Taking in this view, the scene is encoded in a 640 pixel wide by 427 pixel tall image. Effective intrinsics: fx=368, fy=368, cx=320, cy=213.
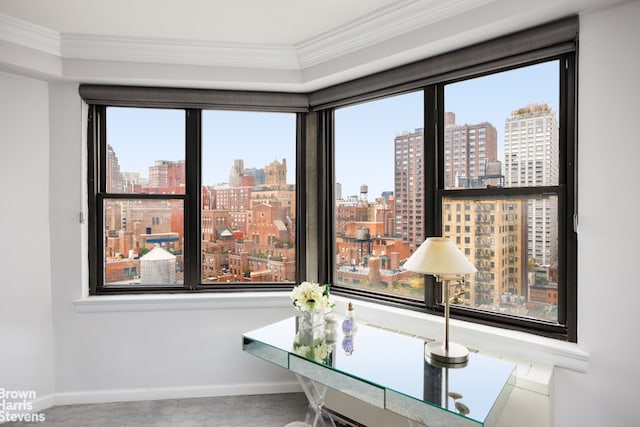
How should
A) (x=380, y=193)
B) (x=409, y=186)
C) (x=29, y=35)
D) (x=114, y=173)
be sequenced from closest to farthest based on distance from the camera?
1. (x=29, y=35)
2. (x=409, y=186)
3. (x=380, y=193)
4. (x=114, y=173)

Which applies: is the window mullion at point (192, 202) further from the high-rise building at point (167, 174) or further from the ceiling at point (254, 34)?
the ceiling at point (254, 34)

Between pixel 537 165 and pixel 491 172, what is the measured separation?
243 millimetres

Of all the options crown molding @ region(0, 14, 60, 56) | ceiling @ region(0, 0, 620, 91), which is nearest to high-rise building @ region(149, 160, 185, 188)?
ceiling @ region(0, 0, 620, 91)

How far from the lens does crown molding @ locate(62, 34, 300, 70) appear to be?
8.52ft

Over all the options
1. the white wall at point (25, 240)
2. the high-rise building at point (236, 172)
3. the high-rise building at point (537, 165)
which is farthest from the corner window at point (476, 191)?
the white wall at point (25, 240)

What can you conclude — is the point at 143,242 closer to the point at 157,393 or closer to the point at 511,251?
the point at 157,393

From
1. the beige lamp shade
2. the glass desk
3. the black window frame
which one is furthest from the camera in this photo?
the black window frame

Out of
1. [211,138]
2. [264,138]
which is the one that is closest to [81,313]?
[211,138]

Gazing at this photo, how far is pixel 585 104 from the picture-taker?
184 cm

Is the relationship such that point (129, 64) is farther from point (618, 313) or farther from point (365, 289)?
point (618, 313)

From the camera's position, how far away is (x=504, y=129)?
2188 millimetres

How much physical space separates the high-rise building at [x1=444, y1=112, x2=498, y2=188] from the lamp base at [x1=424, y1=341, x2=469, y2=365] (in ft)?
3.30

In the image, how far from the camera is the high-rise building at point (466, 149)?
2.24 meters

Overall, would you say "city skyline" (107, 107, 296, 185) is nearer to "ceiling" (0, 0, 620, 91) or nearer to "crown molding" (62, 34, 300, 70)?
"ceiling" (0, 0, 620, 91)
